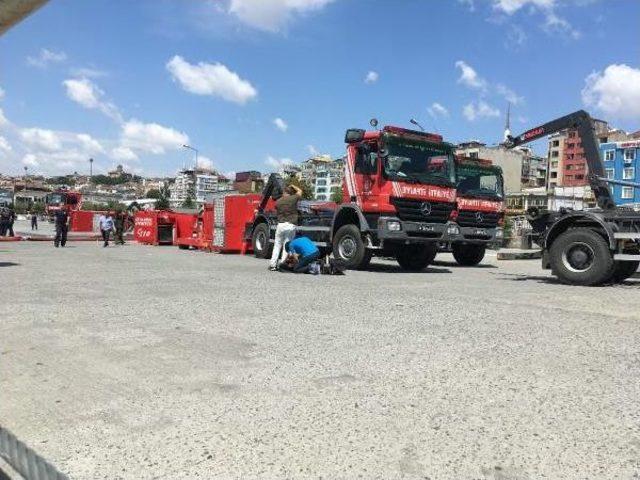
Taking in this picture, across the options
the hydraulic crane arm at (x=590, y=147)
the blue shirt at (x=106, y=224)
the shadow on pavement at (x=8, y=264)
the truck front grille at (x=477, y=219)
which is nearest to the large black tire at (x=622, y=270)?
the hydraulic crane arm at (x=590, y=147)

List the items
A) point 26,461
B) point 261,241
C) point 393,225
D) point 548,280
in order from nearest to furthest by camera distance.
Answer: point 26,461 < point 548,280 < point 393,225 < point 261,241

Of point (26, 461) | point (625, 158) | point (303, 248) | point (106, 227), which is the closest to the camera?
point (26, 461)

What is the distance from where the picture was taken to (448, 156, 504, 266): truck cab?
17.2 m

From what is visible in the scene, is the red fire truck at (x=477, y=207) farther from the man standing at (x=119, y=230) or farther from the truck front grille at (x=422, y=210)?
the man standing at (x=119, y=230)

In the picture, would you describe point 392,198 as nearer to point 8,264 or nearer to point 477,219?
point 477,219

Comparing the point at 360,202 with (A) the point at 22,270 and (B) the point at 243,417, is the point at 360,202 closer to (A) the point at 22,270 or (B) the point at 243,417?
(A) the point at 22,270

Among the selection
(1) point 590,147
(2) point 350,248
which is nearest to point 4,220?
(2) point 350,248

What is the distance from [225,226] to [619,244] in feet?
43.8

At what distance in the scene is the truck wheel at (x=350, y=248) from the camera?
13.7 m

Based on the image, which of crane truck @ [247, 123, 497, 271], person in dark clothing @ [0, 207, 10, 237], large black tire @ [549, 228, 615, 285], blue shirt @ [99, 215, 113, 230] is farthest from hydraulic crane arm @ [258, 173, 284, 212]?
person in dark clothing @ [0, 207, 10, 237]

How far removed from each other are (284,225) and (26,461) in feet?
35.4

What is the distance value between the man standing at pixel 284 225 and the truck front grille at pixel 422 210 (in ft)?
7.17

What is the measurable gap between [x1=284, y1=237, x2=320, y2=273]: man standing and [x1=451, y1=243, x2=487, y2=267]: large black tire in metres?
6.99

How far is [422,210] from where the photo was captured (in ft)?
45.3
